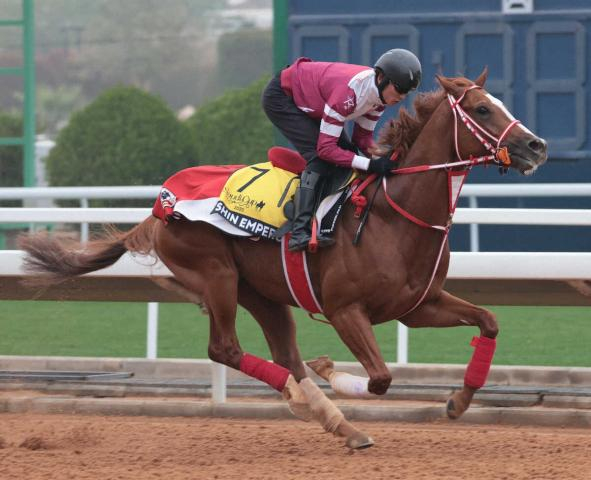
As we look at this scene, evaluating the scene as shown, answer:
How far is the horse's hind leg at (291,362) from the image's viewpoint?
18.0 feet

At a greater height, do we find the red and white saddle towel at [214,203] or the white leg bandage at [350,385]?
the red and white saddle towel at [214,203]

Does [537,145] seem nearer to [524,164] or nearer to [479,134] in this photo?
[524,164]

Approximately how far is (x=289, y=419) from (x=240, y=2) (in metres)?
37.9

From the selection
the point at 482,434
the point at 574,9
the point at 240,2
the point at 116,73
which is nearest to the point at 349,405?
the point at 482,434

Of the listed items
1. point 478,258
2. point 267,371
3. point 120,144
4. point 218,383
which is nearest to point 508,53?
point 478,258

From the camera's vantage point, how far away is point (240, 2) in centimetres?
4341

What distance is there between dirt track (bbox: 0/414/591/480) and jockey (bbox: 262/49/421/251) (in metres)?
0.86

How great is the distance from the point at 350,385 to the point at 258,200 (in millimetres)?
853

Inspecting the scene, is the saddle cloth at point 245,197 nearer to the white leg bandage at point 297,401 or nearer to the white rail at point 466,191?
the white leg bandage at point 297,401

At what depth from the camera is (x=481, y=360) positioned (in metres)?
5.51

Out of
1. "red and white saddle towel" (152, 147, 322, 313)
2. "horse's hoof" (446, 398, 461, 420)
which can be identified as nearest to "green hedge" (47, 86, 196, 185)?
"red and white saddle towel" (152, 147, 322, 313)

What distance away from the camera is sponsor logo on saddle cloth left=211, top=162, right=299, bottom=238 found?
225 inches

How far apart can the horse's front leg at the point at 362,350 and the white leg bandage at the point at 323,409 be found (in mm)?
84

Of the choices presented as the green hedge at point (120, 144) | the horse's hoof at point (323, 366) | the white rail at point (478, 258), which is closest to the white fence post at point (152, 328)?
Result: the white rail at point (478, 258)
